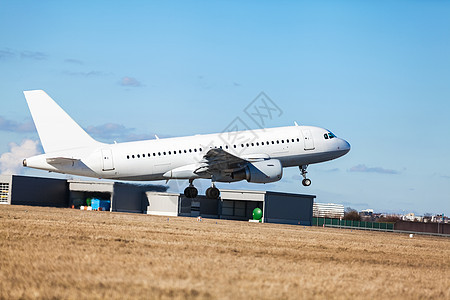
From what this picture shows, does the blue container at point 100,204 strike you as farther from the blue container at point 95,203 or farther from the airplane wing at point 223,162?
the airplane wing at point 223,162

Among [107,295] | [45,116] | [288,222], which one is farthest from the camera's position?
[288,222]

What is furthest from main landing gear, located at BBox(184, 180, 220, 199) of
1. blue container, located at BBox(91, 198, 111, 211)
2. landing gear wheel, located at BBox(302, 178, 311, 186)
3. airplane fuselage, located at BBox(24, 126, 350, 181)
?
blue container, located at BBox(91, 198, 111, 211)

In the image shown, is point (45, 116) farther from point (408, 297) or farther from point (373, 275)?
point (408, 297)

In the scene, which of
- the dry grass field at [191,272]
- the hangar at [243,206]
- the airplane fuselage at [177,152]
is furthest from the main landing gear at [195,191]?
the hangar at [243,206]

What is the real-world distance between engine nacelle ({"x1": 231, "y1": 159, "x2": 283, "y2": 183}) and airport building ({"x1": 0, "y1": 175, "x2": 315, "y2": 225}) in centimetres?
2881

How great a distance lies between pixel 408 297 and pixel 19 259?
27.7ft

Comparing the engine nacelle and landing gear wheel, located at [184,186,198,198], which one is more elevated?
the engine nacelle

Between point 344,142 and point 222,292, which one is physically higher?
point 344,142

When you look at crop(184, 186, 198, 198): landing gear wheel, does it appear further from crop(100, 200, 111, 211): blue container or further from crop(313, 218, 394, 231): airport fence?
crop(313, 218, 394, 231): airport fence

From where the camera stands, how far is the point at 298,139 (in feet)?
144

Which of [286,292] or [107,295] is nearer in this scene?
[107,295]

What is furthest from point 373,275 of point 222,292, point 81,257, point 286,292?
point 81,257

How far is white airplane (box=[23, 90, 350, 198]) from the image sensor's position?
40562mm

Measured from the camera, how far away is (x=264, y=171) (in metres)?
41.9
